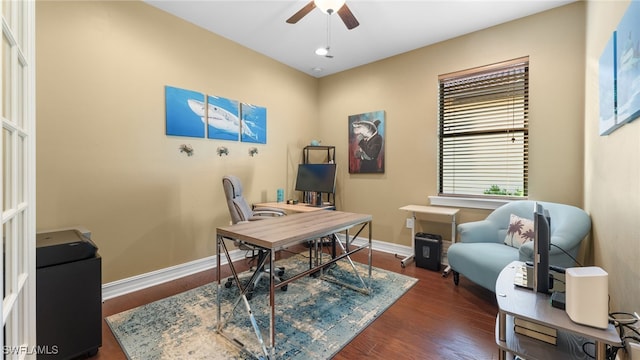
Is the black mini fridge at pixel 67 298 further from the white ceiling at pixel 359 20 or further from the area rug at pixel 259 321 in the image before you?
the white ceiling at pixel 359 20

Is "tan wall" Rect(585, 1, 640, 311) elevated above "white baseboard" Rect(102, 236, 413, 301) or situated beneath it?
elevated above

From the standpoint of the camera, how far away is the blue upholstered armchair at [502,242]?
216 cm

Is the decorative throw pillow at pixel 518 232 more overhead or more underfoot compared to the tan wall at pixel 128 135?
→ more underfoot

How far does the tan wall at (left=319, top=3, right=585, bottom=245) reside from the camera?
272 centimetres

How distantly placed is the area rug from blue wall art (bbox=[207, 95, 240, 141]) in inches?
70.0

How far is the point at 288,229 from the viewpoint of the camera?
78.5 inches

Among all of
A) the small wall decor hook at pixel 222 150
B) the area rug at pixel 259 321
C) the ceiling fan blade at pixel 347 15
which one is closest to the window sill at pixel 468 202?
the area rug at pixel 259 321

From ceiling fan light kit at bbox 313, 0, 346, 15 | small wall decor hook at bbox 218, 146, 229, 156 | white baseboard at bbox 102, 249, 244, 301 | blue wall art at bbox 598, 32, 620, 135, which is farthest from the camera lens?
small wall decor hook at bbox 218, 146, 229, 156

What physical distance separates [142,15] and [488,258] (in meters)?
4.05

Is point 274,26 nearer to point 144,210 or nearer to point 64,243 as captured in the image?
point 144,210

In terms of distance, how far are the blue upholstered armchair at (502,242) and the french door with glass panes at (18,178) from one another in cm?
283

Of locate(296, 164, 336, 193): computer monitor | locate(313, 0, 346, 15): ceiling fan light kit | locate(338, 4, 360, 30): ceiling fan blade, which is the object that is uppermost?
locate(338, 4, 360, 30): ceiling fan blade

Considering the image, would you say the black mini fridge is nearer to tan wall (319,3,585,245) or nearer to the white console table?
the white console table

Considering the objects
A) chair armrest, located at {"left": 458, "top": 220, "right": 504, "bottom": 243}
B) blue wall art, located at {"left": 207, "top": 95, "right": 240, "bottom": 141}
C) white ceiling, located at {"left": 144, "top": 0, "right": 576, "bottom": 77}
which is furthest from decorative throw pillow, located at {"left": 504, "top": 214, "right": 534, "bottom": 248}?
blue wall art, located at {"left": 207, "top": 95, "right": 240, "bottom": 141}
